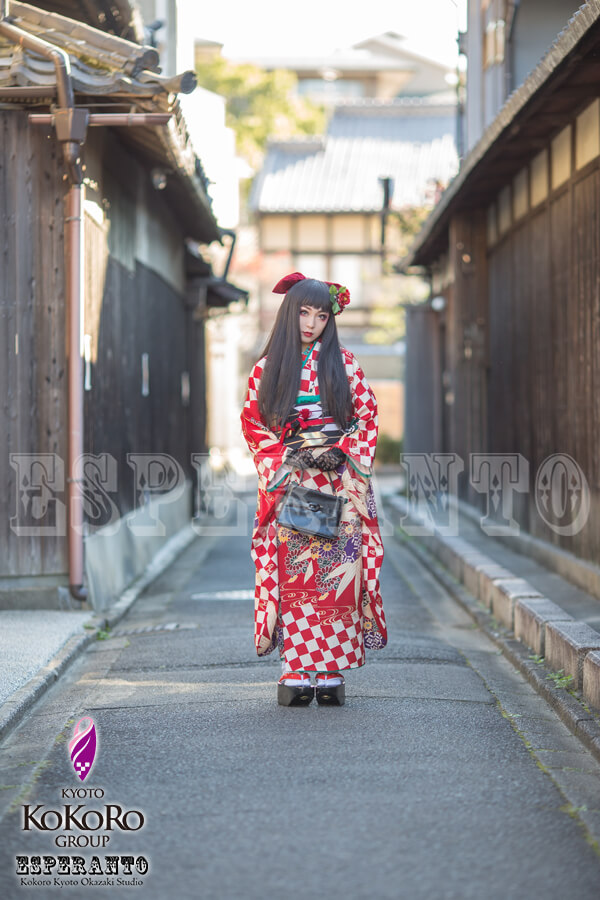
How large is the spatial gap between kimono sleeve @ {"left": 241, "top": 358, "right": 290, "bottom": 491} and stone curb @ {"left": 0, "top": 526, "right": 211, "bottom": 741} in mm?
1804

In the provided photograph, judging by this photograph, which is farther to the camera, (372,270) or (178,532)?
(372,270)

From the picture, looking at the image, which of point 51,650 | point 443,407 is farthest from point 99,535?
point 443,407

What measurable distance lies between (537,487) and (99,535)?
4991mm

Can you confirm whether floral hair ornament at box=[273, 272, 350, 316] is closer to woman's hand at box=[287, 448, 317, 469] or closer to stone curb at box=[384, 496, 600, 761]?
woman's hand at box=[287, 448, 317, 469]

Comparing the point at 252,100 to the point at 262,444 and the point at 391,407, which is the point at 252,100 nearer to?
the point at 391,407

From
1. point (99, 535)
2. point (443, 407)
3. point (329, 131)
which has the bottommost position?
point (99, 535)

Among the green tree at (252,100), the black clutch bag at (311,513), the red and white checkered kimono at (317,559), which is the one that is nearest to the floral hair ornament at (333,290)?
the red and white checkered kimono at (317,559)

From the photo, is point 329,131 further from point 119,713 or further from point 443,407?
point 119,713

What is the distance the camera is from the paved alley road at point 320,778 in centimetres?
378

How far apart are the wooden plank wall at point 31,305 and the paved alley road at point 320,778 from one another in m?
2.21

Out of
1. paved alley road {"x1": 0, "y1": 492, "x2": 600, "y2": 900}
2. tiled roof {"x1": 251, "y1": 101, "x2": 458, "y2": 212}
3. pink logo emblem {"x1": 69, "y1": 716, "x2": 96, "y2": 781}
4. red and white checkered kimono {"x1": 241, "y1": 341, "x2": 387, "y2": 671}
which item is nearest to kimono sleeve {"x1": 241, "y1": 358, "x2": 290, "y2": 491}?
red and white checkered kimono {"x1": 241, "y1": 341, "x2": 387, "y2": 671}

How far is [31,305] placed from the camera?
9.33m

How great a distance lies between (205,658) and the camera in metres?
7.68

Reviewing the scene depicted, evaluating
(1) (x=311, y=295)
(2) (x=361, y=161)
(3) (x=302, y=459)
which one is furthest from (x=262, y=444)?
(2) (x=361, y=161)
